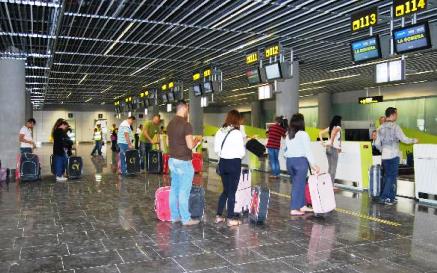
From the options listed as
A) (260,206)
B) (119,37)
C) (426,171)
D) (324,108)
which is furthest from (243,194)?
(324,108)

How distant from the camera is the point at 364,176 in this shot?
975 cm

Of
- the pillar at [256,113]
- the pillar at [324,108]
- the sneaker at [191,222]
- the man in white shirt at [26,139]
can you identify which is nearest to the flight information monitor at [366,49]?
the sneaker at [191,222]

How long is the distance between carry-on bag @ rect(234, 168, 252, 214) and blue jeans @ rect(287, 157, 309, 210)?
2.37ft

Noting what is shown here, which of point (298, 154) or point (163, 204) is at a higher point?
point (298, 154)

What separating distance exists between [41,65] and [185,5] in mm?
9972

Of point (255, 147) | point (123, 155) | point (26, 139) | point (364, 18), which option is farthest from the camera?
point (123, 155)

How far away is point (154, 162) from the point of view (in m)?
12.5

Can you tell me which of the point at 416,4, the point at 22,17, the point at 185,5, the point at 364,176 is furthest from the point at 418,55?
the point at 22,17

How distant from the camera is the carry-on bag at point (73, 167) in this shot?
Answer: 36.5 feet

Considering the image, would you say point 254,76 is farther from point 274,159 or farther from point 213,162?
point 213,162

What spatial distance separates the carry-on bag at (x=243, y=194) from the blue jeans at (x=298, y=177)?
724 millimetres

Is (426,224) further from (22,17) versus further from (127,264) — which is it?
(22,17)

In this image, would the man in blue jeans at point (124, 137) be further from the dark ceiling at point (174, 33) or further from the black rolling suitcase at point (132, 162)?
the dark ceiling at point (174, 33)

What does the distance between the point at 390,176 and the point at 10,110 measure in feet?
33.3
